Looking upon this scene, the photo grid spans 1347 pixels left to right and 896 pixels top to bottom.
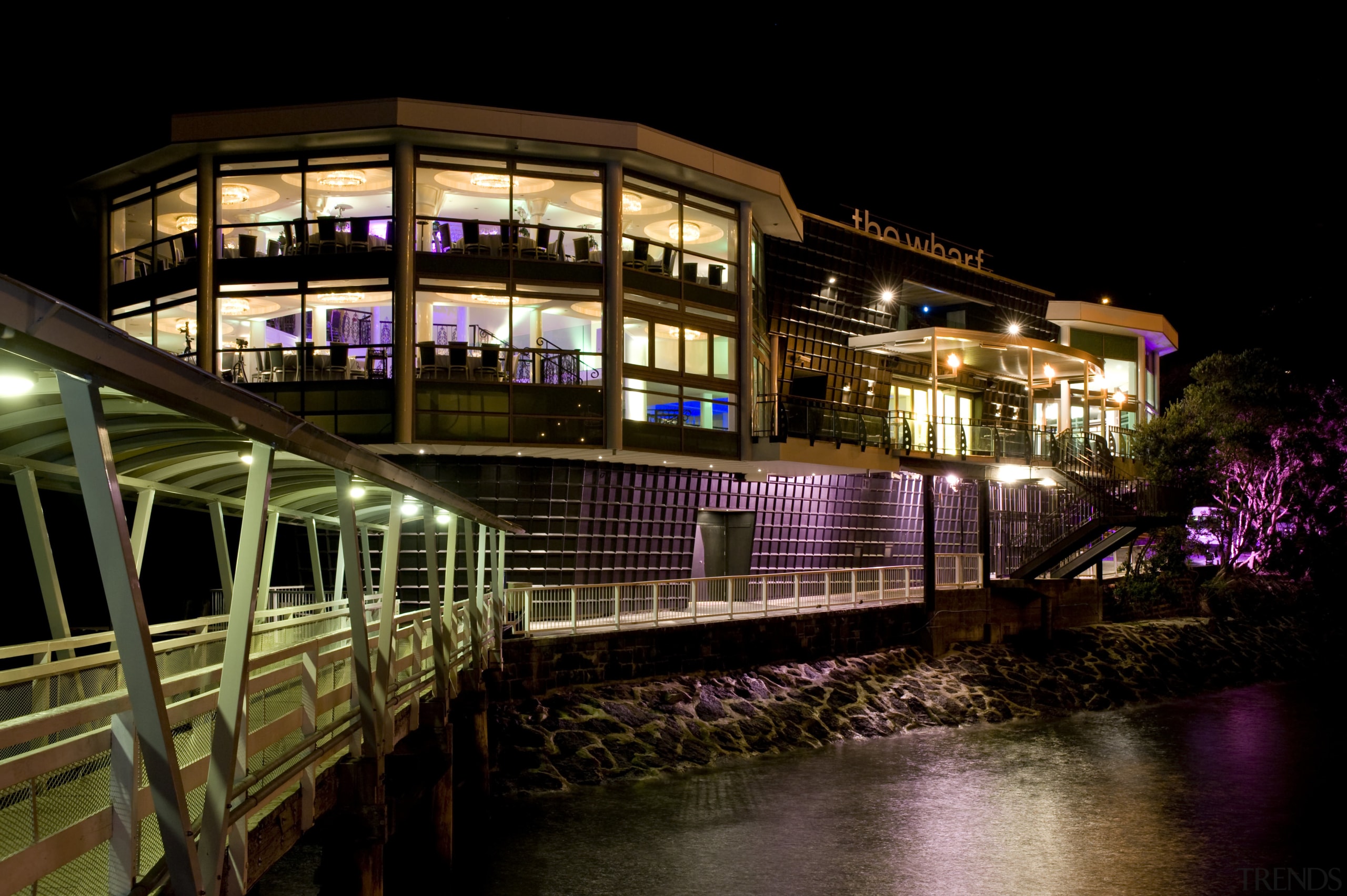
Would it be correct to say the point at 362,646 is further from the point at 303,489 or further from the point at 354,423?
the point at 354,423

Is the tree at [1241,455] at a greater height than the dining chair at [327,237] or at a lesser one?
lesser

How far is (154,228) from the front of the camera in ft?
78.8

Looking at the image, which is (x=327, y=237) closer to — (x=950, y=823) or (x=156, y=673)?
(x=950, y=823)

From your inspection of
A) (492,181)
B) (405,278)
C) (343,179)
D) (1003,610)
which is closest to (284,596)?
(405,278)

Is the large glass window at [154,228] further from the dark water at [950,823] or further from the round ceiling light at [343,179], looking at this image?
the dark water at [950,823]

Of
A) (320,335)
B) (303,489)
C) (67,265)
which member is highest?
(67,265)

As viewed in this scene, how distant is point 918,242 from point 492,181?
58.4 ft

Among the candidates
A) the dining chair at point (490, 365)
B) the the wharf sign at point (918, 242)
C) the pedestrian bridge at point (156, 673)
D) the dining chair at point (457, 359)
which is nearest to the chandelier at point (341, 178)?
the dining chair at point (457, 359)

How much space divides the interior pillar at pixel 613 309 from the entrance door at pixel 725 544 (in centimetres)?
551

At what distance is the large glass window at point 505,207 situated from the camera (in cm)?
2277

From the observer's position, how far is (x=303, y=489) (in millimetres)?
11586

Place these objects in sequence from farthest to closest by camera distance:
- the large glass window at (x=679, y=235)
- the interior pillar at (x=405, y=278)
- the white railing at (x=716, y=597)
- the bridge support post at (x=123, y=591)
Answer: the large glass window at (x=679, y=235)
the interior pillar at (x=405, y=278)
the white railing at (x=716, y=597)
the bridge support post at (x=123, y=591)

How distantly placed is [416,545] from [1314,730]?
1896 centimetres

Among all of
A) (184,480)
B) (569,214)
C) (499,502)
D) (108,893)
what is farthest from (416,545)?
(108,893)
